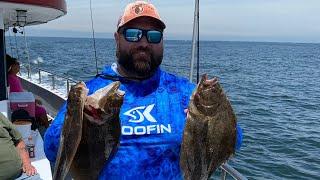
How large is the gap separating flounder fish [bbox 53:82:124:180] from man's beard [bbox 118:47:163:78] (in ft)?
1.74

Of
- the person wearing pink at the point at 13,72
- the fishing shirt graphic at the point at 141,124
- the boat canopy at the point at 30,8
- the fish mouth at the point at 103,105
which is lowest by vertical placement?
the person wearing pink at the point at 13,72

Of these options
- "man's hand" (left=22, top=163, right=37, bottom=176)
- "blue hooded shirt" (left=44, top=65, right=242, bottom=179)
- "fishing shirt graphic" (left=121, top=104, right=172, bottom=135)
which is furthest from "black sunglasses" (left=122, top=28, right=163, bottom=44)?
"man's hand" (left=22, top=163, right=37, bottom=176)

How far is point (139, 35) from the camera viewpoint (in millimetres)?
2814

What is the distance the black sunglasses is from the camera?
280 cm

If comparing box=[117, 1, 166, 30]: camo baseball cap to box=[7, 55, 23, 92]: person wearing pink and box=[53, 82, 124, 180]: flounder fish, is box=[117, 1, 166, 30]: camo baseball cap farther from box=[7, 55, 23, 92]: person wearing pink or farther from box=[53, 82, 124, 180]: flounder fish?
box=[7, 55, 23, 92]: person wearing pink

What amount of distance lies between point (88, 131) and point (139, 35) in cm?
76

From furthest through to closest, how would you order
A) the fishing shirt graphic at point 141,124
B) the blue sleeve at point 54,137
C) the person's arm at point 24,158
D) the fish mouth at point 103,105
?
the person's arm at point 24,158, the fishing shirt graphic at point 141,124, the blue sleeve at point 54,137, the fish mouth at point 103,105

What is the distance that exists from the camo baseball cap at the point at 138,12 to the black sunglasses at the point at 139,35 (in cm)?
9

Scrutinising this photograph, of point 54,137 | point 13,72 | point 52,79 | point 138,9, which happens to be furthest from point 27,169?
point 52,79

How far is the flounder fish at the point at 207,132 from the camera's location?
2.42 m

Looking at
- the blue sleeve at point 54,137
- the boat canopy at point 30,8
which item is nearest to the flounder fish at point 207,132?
the blue sleeve at point 54,137

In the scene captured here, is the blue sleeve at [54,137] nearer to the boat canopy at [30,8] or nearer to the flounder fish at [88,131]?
the flounder fish at [88,131]

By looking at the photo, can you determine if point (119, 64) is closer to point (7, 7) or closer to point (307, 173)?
point (7, 7)

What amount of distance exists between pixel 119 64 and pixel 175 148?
2.20ft
